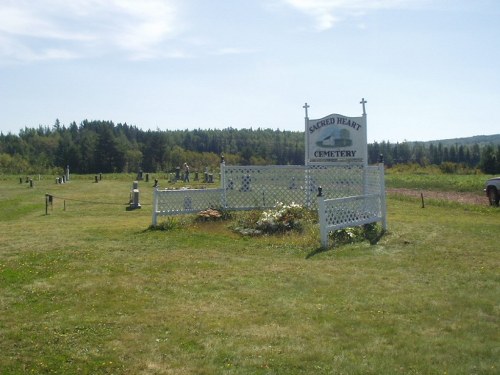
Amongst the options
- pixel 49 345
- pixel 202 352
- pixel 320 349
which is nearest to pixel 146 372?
pixel 202 352

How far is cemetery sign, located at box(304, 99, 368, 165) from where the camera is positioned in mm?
15023

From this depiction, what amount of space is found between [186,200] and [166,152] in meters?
78.9

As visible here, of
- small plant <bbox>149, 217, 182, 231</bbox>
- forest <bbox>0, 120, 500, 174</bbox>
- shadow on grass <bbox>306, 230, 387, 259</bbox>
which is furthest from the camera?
forest <bbox>0, 120, 500, 174</bbox>

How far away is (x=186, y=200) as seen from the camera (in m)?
15.0

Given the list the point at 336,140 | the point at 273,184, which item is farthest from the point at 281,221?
the point at 336,140

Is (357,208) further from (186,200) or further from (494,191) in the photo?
(494,191)

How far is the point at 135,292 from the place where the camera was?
7664 mm

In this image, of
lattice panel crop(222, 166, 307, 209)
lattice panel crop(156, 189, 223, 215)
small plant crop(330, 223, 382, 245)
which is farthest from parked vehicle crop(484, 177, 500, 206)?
lattice panel crop(156, 189, 223, 215)

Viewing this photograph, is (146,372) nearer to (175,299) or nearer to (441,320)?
(175,299)

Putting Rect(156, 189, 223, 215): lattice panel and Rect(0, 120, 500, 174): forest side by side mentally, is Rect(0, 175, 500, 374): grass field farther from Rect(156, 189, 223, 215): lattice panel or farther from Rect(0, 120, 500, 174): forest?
Rect(0, 120, 500, 174): forest

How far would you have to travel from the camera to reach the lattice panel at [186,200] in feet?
48.6

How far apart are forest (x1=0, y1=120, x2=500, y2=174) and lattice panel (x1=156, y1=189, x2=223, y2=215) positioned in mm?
53224

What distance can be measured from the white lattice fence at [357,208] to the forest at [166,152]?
57065 mm

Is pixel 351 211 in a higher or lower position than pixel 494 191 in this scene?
higher
